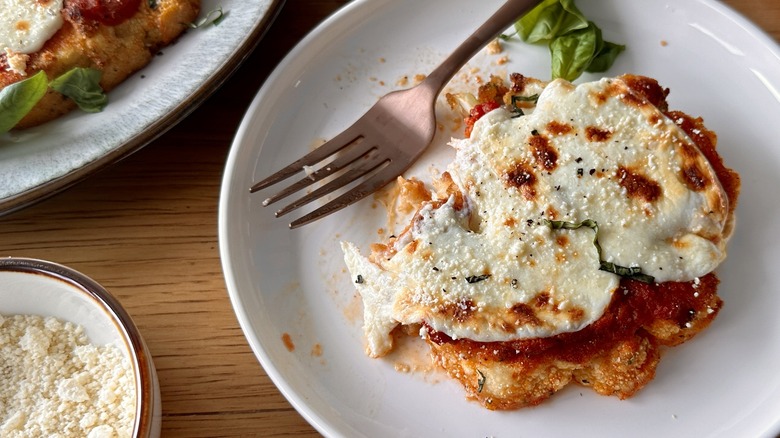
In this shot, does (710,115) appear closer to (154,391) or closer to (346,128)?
(346,128)

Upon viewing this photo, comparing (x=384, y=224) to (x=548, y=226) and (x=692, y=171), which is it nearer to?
(x=548, y=226)

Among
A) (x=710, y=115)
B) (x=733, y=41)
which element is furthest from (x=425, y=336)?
(x=733, y=41)

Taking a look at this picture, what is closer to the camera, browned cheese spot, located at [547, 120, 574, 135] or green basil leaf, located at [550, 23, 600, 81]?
browned cheese spot, located at [547, 120, 574, 135]

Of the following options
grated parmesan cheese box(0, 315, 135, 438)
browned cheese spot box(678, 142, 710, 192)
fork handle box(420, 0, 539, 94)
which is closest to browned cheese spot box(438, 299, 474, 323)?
browned cheese spot box(678, 142, 710, 192)

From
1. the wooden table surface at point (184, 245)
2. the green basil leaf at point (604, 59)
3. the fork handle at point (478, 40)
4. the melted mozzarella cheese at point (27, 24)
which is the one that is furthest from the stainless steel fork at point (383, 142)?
the melted mozzarella cheese at point (27, 24)

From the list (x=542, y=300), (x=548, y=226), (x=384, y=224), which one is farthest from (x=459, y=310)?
(x=384, y=224)

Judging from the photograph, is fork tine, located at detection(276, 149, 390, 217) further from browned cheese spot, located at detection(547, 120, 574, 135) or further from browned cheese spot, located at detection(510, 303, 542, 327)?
browned cheese spot, located at detection(510, 303, 542, 327)

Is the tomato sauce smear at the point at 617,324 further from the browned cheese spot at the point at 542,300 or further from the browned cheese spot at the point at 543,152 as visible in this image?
the browned cheese spot at the point at 543,152
